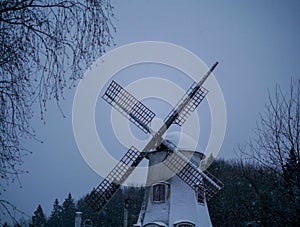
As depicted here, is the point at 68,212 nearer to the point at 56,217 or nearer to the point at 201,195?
the point at 56,217

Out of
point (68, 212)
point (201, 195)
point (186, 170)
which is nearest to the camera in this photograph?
point (186, 170)

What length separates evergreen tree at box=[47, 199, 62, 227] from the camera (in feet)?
209

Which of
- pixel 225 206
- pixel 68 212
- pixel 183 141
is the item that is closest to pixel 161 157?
pixel 183 141

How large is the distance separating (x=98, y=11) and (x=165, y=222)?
13.2 m

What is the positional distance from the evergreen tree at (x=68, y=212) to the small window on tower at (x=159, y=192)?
4546 cm

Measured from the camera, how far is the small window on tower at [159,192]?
57.6ft

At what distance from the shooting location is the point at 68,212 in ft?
206

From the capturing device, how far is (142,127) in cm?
1902

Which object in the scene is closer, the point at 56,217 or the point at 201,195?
the point at 201,195

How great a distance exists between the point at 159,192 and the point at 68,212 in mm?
49258

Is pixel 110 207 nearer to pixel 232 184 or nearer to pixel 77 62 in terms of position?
pixel 232 184

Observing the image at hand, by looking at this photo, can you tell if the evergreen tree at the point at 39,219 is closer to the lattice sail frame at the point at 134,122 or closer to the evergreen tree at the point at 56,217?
the evergreen tree at the point at 56,217

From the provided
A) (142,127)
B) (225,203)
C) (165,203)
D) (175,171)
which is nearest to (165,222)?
(165,203)

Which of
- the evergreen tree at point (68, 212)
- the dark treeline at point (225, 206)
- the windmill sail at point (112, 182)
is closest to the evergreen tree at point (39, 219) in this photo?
the dark treeline at point (225, 206)
